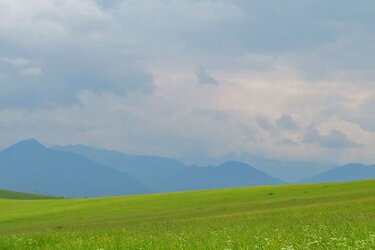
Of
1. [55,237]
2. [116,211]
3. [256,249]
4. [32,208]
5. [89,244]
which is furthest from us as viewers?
[32,208]

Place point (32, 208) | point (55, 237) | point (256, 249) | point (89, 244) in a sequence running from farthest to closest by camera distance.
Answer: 1. point (32, 208)
2. point (55, 237)
3. point (89, 244)
4. point (256, 249)

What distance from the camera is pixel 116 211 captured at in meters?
86.0

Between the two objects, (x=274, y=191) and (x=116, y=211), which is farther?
(x=274, y=191)

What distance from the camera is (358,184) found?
92125mm

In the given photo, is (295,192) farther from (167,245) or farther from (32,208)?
(167,245)

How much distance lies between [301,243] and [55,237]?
17.1 metres

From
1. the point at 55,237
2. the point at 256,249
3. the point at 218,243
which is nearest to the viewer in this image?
the point at 256,249

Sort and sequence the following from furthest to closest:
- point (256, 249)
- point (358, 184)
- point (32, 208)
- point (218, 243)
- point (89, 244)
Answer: point (32, 208), point (358, 184), point (89, 244), point (218, 243), point (256, 249)

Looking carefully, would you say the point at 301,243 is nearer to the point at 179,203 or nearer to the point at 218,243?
the point at 218,243

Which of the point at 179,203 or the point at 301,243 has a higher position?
the point at 179,203

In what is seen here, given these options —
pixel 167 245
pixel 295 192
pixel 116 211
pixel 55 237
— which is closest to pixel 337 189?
pixel 295 192

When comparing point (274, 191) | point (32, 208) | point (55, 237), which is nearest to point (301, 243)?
point (55, 237)

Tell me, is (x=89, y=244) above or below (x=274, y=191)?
below

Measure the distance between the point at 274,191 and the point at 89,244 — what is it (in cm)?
6943
